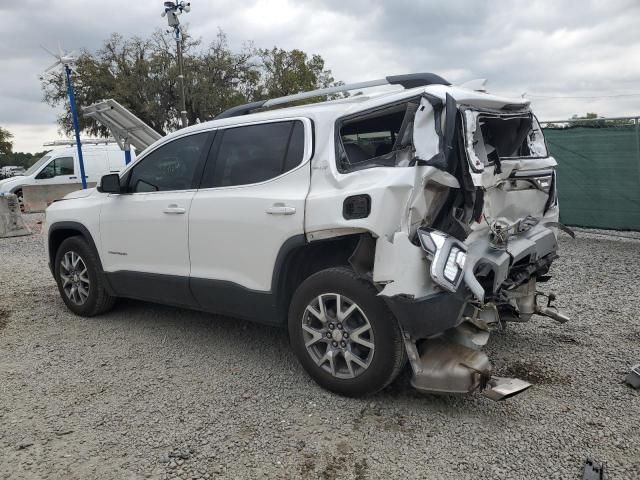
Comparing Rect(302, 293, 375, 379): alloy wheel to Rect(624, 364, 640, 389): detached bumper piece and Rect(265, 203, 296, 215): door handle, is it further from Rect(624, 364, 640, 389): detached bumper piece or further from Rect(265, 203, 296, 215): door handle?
Rect(624, 364, 640, 389): detached bumper piece

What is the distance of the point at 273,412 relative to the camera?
3.30 meters

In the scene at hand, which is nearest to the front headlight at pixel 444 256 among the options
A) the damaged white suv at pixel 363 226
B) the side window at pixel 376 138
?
the damaged white suv at pixel 363 226

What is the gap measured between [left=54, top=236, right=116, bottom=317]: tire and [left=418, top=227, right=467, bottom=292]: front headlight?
345 cm

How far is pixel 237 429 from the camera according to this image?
3102mm

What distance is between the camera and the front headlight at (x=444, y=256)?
2.85 metres

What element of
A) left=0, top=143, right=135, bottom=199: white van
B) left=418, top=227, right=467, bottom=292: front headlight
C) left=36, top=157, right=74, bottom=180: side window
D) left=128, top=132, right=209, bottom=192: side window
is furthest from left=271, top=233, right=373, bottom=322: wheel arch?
left=36, top=157, right=74, bottom=180: side window

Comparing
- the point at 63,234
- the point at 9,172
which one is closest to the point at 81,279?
the point at 63,234

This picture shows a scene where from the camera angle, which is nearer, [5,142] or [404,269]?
[404,269]

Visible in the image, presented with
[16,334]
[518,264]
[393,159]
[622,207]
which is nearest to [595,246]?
[622,207]

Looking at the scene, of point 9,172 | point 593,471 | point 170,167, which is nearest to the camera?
point 593,471

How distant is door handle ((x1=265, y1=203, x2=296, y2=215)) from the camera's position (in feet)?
11.4

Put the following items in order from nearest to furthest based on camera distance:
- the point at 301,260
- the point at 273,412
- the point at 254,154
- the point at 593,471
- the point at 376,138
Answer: the point at 593,471 < the point at 273,412 < the point at 301,260 < the point at 254,154 < the point at 376,138

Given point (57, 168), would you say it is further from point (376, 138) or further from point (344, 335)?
point (344, 335)

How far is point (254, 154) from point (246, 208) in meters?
0.45
